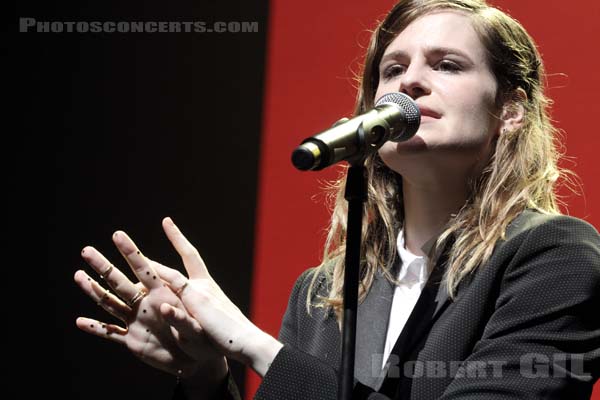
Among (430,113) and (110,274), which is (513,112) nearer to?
(430,113)

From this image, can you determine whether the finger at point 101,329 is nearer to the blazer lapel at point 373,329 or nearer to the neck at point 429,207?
the blazer lapel at point 373,329

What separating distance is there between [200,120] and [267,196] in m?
0.28

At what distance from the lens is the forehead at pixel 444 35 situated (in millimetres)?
1753

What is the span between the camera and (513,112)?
5.98 ft

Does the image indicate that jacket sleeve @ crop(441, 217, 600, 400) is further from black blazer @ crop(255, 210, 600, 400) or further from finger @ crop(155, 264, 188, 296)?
finger @ crop(155, 264, 188, 296)

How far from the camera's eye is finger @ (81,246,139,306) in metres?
1.52

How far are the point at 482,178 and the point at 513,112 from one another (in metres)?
0.15

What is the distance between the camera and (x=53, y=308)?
7.91 ft

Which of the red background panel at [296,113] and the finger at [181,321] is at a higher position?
the red background panel at [296,113]

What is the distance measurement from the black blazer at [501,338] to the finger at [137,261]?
0.79 ft

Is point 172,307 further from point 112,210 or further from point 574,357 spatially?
point 112,210

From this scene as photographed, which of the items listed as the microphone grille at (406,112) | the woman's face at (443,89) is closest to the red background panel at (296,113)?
the woman's face at (443,89)

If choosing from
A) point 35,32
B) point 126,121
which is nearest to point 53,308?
point 126,121

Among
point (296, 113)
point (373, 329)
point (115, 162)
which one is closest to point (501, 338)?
point (373, 329)
